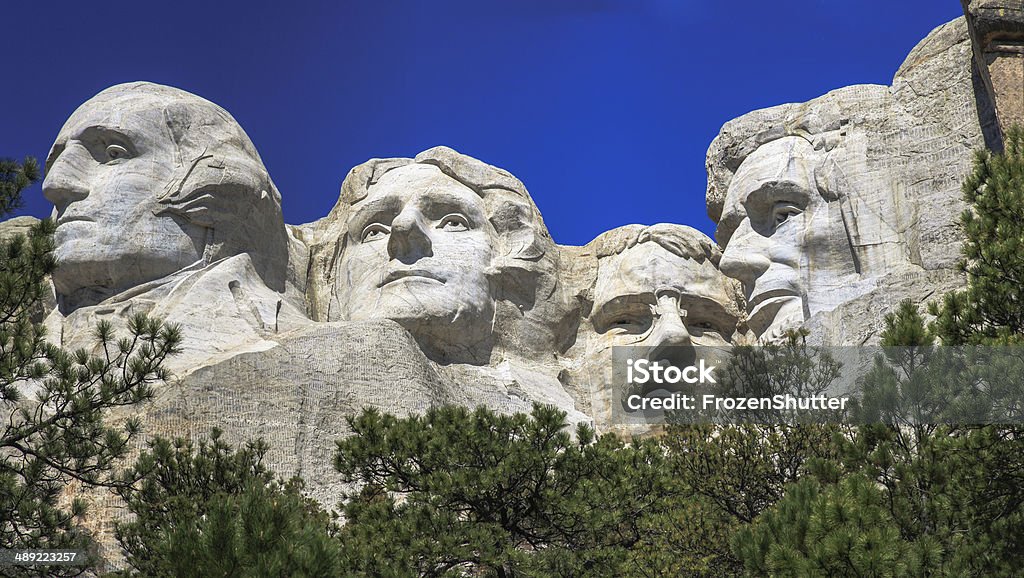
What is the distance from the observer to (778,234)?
67.1ft

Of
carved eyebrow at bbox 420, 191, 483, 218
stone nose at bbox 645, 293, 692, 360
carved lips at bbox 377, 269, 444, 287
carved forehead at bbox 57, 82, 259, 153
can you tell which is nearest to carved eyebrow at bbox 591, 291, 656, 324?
stone nose at bbox 645, 293, 692, 360

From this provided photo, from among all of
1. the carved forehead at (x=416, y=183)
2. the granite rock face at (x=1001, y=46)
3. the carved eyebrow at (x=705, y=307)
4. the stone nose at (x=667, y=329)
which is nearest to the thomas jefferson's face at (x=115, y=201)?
the carved forehead at (x=416, y=183)

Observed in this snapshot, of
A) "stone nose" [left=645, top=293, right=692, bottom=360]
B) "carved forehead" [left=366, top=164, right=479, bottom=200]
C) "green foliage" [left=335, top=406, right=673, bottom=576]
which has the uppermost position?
"carved forehead" [left=366, top=164, right=479, bottom=200]

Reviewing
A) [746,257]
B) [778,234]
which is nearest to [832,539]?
[746,257]

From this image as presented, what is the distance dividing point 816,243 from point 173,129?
8.70m

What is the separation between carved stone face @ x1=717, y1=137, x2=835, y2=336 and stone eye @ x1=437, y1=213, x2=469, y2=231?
3632mm

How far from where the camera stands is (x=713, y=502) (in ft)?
48.8

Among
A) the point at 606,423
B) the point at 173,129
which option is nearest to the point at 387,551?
the point at 606,423

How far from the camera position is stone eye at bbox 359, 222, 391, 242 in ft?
71.5

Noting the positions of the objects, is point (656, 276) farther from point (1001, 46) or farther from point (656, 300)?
point (1001, 46)

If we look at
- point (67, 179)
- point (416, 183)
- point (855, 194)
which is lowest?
point (855, 194)

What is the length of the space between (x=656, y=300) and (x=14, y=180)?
10593 millimetres

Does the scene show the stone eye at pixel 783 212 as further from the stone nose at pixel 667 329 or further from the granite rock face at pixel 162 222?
the granite rock face at pixel 162 222

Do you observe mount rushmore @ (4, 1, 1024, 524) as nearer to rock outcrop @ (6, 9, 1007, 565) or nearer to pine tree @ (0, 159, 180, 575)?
rock outcrop @ (6, 9, 1007, 565)
